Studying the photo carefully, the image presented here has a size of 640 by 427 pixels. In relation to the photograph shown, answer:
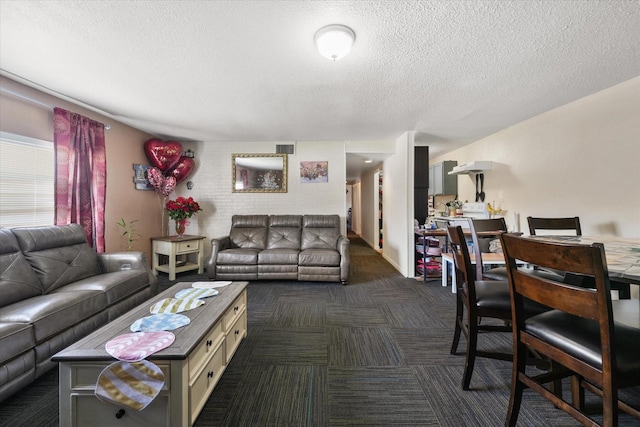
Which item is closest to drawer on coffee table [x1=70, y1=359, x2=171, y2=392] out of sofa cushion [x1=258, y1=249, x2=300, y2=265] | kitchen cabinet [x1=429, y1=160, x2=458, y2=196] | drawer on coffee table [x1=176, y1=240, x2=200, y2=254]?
sofa cushion [x1=258, y1=249, x2=300, y2=265]

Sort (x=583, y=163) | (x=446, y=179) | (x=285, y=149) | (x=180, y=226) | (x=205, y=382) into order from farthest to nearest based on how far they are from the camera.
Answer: (x=446, y=179), (x=285, y=149), (x=180, y=226), (x=583, y=163), (x=205, y=382)

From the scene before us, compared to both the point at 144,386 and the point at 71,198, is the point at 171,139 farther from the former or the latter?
the point at 144,386

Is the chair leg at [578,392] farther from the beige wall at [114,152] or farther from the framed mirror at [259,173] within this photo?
the beige wall at [114,152]

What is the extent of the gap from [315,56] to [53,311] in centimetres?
254

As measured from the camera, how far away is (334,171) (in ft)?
14.6

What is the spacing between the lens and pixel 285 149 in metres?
4.40

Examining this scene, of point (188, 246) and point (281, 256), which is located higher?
point (188, 246)

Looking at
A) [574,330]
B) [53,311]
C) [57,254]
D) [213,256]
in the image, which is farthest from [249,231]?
[574,330]

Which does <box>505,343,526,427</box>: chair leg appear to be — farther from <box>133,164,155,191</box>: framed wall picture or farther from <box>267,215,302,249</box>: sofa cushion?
<box>133,164,155,191</box>: framed wall picture

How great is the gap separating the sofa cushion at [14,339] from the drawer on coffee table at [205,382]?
1.07m

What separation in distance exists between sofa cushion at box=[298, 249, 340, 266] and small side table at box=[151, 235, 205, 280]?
5.77ft

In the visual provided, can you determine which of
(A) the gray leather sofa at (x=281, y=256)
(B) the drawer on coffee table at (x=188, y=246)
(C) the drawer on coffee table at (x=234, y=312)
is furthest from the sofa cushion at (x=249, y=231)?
(C) the drawer on coffee table at (x=234, y=312)

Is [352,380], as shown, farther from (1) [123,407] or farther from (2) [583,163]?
(2) [583,163]

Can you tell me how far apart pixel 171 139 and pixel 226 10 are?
3.59 metres
